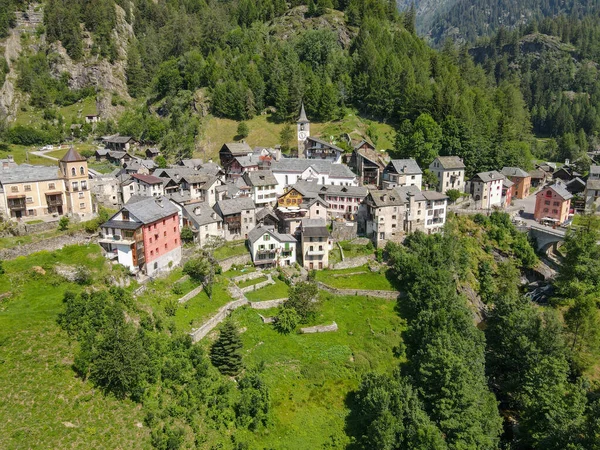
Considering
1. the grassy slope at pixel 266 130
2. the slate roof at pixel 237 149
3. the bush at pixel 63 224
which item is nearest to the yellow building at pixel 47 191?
the bush at pixel 63 224

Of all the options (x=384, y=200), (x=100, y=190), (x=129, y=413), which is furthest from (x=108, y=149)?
(x=129, y=413)

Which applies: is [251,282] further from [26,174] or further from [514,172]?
[514,172]

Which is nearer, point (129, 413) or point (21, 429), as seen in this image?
point (21, 429)

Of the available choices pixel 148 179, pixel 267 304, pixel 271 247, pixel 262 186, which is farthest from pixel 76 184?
pixel 267 304

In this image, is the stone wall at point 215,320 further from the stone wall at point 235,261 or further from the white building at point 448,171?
the white building at point 448,171

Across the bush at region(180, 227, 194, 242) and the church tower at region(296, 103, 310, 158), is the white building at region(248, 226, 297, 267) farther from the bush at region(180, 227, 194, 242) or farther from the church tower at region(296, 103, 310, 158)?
the church tower at region(296, 103, 310, 158)

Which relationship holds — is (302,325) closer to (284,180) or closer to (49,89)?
(284,180)

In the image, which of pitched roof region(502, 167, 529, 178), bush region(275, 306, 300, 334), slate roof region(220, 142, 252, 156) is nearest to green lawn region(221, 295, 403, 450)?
bush region(275, 306, 300, 334)

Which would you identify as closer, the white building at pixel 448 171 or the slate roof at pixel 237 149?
the white building at pixel 448 171
